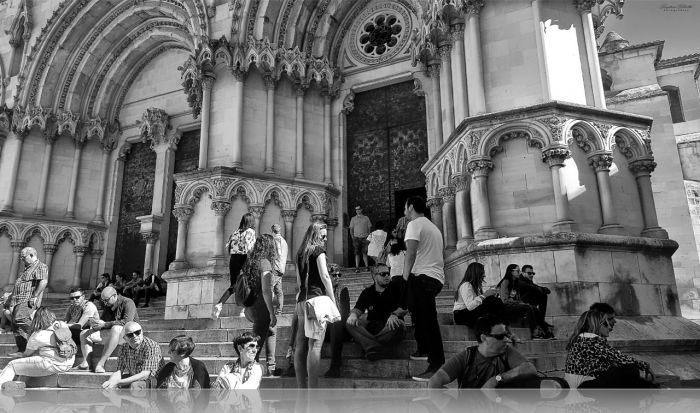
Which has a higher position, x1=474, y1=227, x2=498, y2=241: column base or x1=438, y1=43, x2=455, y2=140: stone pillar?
x1=438, y1=43, x2=455, y2=140: stone pillar

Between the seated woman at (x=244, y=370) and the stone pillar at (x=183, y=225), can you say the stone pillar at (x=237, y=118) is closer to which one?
the stone pillar at (x=183, y=225)

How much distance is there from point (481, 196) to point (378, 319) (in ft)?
12.9

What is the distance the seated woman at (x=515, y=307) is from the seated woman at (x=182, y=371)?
3650 mm

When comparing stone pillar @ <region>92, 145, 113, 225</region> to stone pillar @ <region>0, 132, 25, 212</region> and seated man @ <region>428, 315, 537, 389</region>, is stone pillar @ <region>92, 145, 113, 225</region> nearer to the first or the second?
stone pillar @ <region>0, 132, 25, 212</region>

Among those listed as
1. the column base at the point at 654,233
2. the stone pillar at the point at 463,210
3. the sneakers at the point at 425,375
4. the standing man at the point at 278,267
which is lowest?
the sneakers at the point at 425,375

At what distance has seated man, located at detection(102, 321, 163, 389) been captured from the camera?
5832mm

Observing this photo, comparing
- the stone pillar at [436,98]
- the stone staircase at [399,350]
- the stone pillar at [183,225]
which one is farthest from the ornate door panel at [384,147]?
the stone staircase at [399,350]

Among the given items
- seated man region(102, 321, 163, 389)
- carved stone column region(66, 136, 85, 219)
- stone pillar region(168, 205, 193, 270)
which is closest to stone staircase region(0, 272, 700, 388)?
seated man region(102, 321, 163, 389)

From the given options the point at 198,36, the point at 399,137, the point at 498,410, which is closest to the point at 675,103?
the point at 399,137

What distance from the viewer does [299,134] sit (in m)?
14.3

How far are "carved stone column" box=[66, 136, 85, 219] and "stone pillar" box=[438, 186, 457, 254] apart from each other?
552 inches

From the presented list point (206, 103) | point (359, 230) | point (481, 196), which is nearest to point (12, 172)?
point (206, 103)

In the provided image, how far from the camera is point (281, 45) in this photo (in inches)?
564

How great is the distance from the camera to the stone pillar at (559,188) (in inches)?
330
